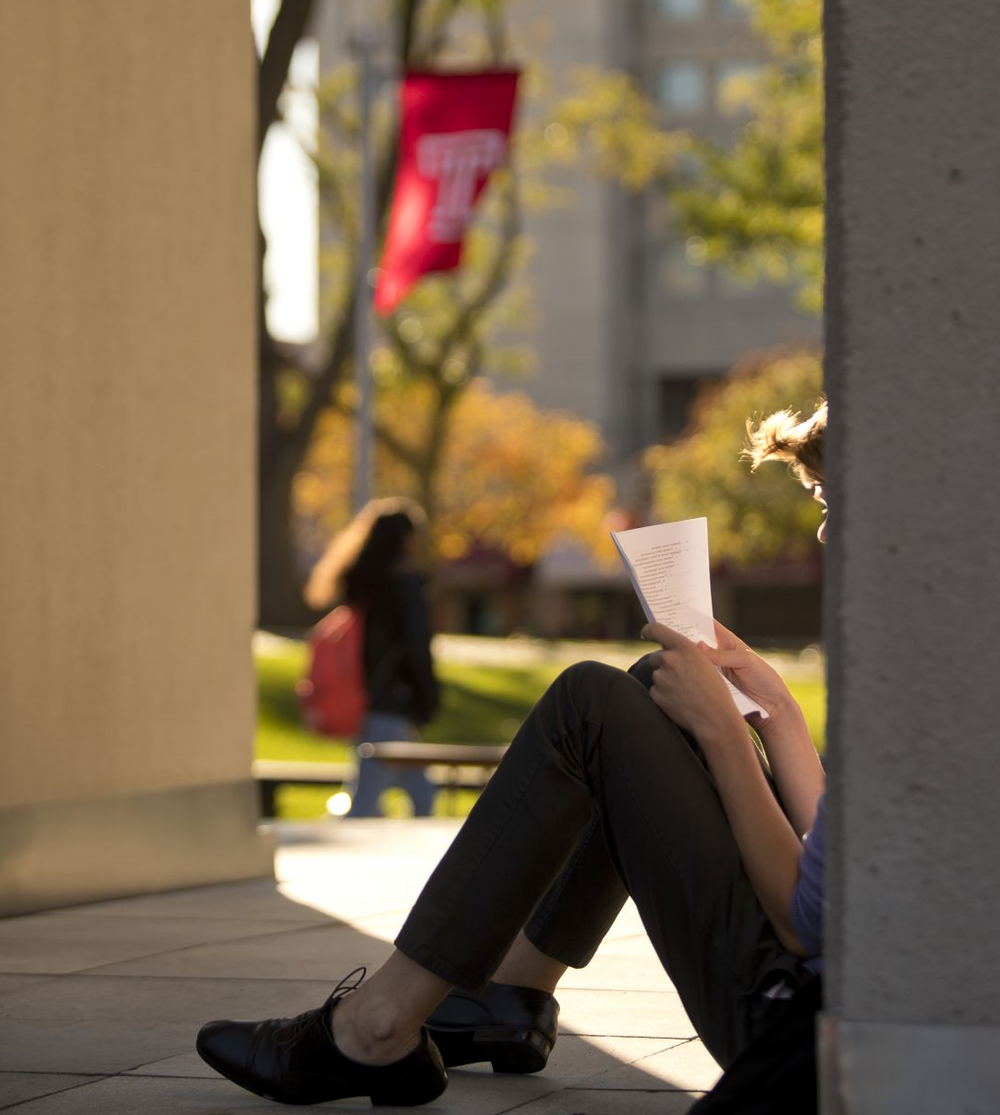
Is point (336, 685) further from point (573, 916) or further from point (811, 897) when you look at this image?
point (811, 897)

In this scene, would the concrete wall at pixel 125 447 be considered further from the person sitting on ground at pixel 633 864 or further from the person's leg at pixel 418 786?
the person's leg at pixel 418 786

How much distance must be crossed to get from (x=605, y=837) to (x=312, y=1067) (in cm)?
68

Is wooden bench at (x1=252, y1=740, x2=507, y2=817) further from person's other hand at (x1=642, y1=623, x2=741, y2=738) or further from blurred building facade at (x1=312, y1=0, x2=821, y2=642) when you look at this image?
blurred building facade at (x1=312, y1=0, x2=821, y2=642)

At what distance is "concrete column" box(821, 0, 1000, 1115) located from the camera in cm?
251

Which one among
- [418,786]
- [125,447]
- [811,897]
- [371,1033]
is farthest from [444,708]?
[811,897]

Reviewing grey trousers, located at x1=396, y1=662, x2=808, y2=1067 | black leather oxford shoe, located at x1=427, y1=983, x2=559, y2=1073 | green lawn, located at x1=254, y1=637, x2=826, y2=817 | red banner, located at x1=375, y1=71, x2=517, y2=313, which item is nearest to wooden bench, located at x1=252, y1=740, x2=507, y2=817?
green lawn, located at x1=254, y1=637, x2=826, y2=817

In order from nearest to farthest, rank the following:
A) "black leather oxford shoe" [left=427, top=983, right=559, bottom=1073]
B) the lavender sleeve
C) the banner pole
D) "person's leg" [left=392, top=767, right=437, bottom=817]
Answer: the lavender sleeve
"black leather oxford shoe" [left=427, top=983, right=559, bottom=1073]
"person's leg" [left=392, top=767, right=437, bottom=817]
the banner pole

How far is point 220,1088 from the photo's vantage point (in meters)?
3.65

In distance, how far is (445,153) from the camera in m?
14.8

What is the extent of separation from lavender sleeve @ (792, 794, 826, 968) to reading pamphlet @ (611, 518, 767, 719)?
1.22 feet

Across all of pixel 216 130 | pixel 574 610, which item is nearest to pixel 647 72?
pixel 574 610

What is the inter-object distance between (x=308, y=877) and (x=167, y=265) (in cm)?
233

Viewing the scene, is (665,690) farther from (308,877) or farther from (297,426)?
(297,426)

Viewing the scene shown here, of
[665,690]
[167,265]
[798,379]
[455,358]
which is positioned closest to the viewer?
[665,690]
